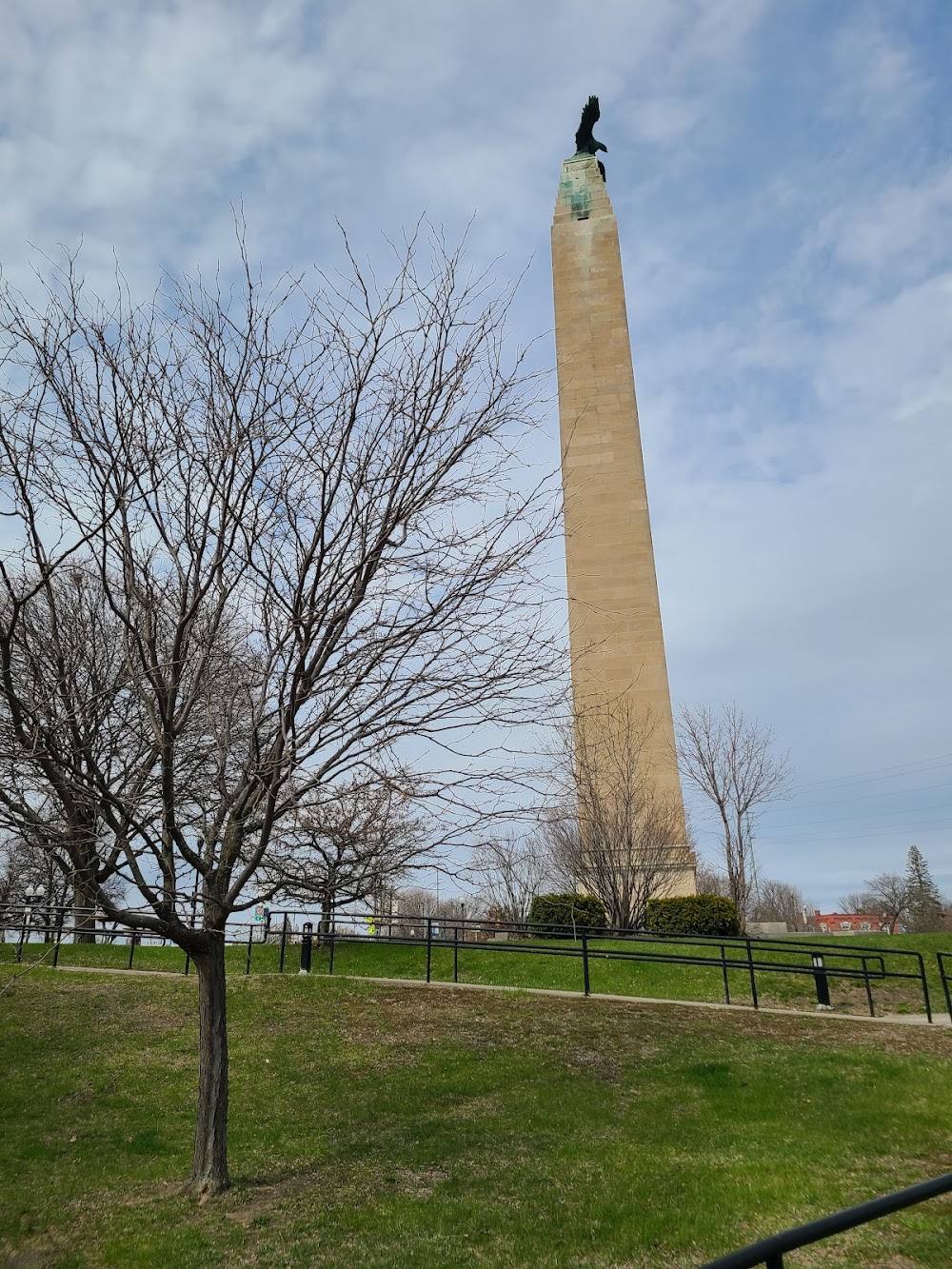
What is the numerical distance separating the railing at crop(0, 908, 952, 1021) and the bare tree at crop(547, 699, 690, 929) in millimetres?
1304

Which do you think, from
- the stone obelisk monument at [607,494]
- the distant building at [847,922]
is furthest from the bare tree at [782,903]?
the stone obelisk monument at [607,494]

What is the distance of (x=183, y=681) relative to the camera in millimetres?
6059

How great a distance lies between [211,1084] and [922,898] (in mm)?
59418

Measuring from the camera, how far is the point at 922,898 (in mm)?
55438

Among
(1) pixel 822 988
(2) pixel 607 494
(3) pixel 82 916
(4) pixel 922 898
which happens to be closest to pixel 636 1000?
(1) pixel 822 988

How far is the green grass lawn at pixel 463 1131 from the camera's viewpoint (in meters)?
5.14

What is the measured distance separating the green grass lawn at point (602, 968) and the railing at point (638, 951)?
6cm

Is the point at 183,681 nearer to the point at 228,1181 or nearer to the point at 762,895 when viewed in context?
the point at 228,1181

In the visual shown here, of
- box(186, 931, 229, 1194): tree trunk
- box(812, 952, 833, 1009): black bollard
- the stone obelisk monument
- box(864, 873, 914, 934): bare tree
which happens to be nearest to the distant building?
box(864, 873, 914, 934): bare tree

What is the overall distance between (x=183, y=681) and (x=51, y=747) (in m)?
1.12

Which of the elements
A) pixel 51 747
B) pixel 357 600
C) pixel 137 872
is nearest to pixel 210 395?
pixel 357 600

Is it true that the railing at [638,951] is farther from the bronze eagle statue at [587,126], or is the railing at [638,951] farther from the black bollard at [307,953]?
the bronze eagle statue at [587,126]

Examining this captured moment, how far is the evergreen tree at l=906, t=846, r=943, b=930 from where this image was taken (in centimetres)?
4344

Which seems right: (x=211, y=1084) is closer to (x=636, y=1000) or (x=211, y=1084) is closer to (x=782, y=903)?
(x=636, y=1000)
